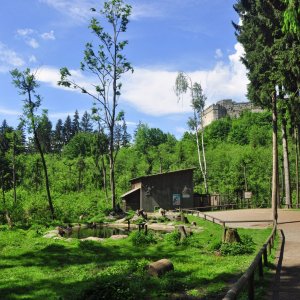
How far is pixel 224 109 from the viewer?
143 meters

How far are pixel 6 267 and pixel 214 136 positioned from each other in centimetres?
9312

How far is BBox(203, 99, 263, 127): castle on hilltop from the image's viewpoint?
140 meters

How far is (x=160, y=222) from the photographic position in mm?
30531

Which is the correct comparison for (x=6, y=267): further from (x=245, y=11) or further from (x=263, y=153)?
(x=263, y=153)

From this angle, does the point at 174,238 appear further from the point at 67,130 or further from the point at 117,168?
the point at 67,130

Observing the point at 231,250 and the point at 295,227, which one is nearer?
the point at 231,250

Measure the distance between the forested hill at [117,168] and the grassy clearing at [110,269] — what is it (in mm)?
17038

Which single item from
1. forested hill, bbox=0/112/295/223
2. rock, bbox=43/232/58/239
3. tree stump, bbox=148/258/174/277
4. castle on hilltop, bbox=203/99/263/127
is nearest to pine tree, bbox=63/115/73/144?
forested hill, bbox=0/112/295/223

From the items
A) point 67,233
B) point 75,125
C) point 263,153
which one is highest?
point 75,125

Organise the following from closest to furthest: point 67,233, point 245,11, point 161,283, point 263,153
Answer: point 161,283 → point 67,233 → point 245,11 → point 263,153

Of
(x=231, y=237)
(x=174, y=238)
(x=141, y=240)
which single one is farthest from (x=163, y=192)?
(x=231, y=237)

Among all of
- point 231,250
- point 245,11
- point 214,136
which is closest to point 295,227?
point 231,250

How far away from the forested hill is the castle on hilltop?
31.9 meters

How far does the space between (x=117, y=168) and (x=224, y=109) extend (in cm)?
7199
